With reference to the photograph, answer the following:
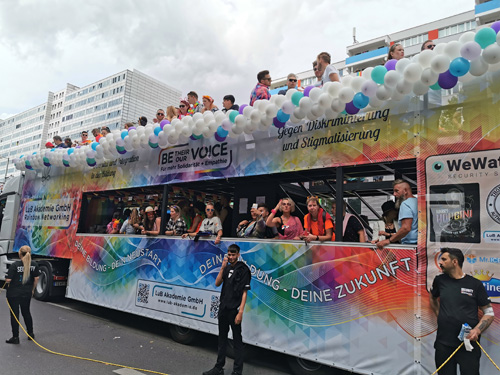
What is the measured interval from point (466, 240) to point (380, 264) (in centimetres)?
88

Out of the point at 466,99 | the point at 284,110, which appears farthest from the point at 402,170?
the point at 284,110

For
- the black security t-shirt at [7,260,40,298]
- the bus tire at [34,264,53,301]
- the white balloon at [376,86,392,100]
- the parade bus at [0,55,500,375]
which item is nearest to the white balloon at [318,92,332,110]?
the parade bus at [0,55,500,375]

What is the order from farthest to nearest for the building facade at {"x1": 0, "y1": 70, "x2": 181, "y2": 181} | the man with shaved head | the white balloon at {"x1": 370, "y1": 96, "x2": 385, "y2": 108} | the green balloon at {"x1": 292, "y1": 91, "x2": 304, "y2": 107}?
the building facade at {"x1": 0, "y1": 70, "x2": 181, "y2": 181}, the green balloon at {"x1": 292, "y1": 91, "x2": 304, "y2": 107}, the white balloon at {"x1": 370, "y1": 96, "x2": 385, "y2": 108}, the man with shaved head

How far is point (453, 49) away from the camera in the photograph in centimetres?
362

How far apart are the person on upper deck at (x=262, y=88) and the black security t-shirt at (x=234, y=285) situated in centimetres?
267

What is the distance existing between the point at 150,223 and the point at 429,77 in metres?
5.51

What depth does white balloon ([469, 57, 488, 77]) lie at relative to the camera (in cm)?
351

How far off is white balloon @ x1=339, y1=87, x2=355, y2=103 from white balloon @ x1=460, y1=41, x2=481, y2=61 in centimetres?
117

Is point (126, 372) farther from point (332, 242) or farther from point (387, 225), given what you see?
point (387, 225)

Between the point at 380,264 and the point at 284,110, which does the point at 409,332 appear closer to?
the point at 380,264

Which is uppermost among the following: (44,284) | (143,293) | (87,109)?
(87,109)

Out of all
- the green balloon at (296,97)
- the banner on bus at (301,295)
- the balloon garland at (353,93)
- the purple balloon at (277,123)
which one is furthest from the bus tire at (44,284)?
the green balloon at (296,97)

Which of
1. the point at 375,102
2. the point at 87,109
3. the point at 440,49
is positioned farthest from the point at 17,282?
the point at 87,109

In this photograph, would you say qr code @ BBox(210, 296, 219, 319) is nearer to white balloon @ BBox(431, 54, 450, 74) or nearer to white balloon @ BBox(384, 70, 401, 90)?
white balloon @ BBox(384, 70, 401, 90)
